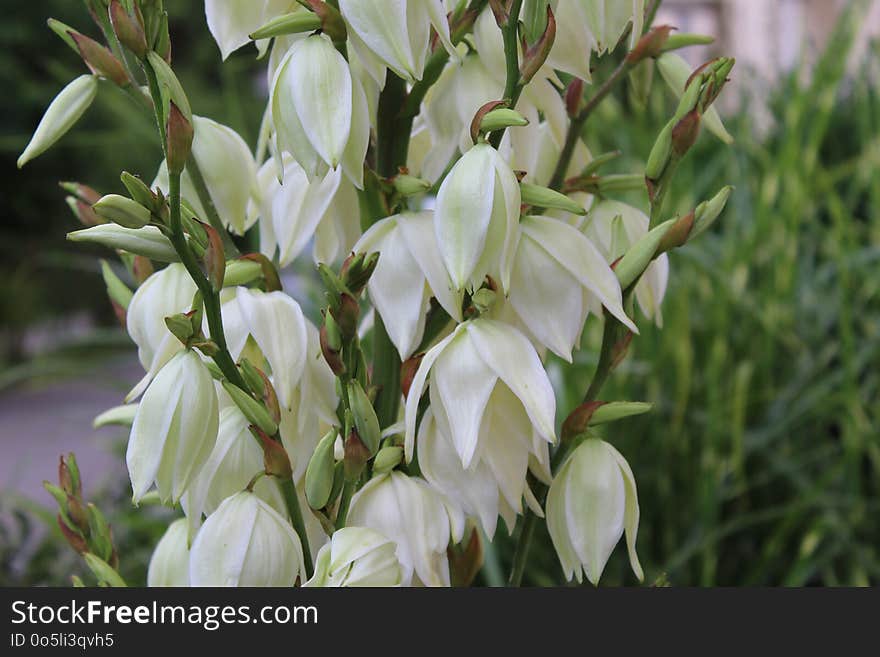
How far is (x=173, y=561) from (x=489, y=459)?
0.14 metres

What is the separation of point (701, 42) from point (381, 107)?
5.1 inches

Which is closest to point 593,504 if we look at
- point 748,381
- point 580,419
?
point 580,419

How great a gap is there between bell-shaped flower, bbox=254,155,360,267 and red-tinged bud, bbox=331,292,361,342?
0.06 m

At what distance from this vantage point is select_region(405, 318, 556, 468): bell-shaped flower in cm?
27

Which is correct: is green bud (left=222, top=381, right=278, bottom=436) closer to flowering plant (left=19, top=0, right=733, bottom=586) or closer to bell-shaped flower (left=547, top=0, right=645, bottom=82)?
flowering plant (left=19, top=0, right=733, bottom=586)

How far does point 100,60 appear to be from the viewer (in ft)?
1.04

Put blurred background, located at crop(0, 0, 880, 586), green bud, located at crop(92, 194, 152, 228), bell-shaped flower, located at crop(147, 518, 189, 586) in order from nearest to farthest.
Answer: green bud, located at crop(92, 194, 152, 228), bell-shaped flower, located at crop(147, 518, 189, 586), blurred background, located at crop(0, 0, 880, 586)

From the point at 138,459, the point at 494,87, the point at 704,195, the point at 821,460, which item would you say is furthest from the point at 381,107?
the point at 704,195

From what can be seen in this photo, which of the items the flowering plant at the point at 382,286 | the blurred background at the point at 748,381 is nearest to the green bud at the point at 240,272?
the flowering plant at the point at 382,286

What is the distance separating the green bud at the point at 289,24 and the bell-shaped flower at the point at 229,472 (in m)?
0.12

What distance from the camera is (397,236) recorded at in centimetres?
31

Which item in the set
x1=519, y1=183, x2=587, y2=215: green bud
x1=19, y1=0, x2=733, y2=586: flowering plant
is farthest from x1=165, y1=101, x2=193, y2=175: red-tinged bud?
x1=519, y1=183, x2=587, y2=215: green bud

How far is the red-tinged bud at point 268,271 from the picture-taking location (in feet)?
1.07

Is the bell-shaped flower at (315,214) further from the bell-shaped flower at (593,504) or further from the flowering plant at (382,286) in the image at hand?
the bell-shaped flower at (593,504)
